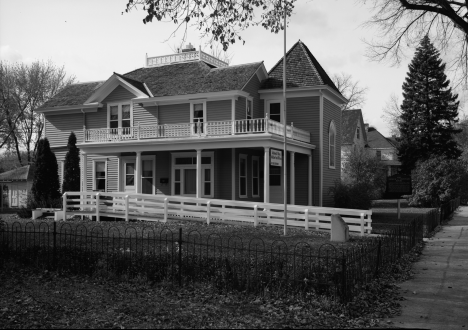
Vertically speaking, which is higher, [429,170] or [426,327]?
[429,170]

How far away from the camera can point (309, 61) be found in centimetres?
2922

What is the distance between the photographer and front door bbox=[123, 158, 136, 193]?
29.8 metres

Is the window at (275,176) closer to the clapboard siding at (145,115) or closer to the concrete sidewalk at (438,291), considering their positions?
the clapboard siding at (145,115)

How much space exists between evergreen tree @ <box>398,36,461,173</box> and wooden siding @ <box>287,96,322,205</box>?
74.1ft

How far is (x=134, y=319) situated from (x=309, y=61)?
23859 millimetres

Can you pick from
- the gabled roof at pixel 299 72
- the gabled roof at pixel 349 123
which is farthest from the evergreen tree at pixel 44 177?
the gabled roof at pixel 349 123

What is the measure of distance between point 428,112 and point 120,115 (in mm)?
30650

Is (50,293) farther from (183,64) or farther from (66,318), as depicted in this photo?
(183,64)

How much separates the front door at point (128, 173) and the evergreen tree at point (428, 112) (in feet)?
94.0

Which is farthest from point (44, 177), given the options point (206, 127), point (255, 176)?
point (255, 176)

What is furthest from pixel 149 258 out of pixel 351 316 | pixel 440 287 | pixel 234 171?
pixel 234 171

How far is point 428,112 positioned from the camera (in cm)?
4762

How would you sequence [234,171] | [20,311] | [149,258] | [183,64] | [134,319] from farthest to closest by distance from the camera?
[183,64] → [234,171] → [149,258] → [20,311] → [134,319]

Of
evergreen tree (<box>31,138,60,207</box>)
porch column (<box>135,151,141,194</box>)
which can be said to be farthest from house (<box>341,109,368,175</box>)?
evergreen tree (<box>31,138,60,207</box>)
